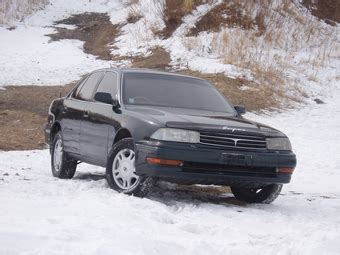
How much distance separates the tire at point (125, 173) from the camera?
20.7 ft

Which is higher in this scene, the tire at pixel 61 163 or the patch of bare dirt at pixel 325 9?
the patch of bare dirt at pixel 325 9

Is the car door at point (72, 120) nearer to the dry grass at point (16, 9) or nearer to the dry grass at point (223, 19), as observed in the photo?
the dry grass at point (223, 19)

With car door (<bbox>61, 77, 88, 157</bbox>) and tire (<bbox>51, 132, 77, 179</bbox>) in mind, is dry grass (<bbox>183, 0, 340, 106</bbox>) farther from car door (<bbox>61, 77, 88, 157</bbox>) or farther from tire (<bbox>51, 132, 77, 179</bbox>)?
tire (<bbox>51, 132, 77, 179</bbox>)

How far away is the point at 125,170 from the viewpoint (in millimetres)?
6570

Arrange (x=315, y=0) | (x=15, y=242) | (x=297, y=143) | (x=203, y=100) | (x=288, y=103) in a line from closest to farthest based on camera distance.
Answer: (x=15, y=242)
(x=203, y=100)
(x=297, y=143)
(x=288, y=103)
(x=315, y=0)

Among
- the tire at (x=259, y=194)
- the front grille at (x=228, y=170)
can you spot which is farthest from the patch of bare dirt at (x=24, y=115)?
the front grille at (x=228, y=170)

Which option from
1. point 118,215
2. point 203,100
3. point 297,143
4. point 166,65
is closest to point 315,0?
point 166,65

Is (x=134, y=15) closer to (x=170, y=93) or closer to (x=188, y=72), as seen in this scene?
(x=188, y=72)

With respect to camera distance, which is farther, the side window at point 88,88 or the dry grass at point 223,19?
the dry grass at point 223,19

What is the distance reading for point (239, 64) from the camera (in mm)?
19547

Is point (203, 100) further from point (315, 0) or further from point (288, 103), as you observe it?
point (315, 0)

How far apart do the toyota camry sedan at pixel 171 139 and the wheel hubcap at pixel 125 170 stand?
11mm

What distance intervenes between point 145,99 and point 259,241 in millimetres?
3007

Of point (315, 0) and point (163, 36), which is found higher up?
point (315, 0)
